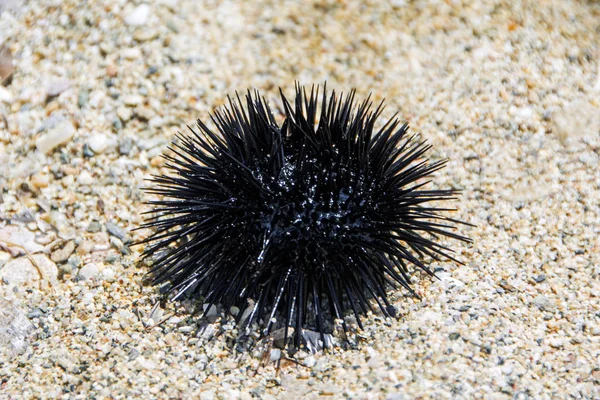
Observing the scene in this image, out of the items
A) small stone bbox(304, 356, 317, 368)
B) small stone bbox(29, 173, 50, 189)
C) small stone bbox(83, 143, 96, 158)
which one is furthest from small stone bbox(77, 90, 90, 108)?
small stone bbox(304, 356, 317, 368)

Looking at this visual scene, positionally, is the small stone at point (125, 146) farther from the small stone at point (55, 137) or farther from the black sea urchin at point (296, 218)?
the black sea urchin at point (296, 218)

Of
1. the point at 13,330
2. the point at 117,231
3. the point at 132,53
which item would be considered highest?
the point at 132,53

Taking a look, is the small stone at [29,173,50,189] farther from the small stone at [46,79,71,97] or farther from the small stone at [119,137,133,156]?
the small stone at [46,79,71,97]

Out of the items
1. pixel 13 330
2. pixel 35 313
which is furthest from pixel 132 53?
pixel 13 330

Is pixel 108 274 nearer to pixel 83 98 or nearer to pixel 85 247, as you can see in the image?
pixel 85 247

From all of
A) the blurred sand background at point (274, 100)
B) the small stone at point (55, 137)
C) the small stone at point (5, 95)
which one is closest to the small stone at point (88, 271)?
the blurred sand background at point (274, 100)

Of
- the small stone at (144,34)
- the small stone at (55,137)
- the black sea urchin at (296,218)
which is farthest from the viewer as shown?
the small stone at (144,34)
